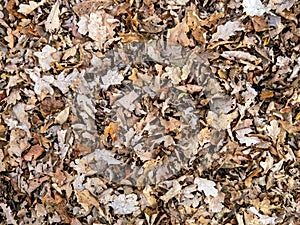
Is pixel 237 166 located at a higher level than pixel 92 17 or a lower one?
lower

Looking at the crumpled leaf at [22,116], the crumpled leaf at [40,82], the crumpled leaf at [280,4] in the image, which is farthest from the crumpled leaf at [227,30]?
the crumpled leaf at [22,116]

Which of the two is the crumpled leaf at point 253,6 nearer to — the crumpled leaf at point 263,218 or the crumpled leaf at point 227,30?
the crumpled leaf at point 227,30

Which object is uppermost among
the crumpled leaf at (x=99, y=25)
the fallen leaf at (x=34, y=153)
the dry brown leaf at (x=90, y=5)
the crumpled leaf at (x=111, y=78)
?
the dry brown leaf at (x=90, y=5)

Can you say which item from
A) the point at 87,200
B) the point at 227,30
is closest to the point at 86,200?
the point at 87,200

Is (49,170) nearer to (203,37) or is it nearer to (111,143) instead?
(111,143)

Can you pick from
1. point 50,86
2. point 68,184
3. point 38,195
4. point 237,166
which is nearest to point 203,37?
point 237,166

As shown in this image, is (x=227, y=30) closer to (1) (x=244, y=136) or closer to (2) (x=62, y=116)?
(1) (x=244, y=136)

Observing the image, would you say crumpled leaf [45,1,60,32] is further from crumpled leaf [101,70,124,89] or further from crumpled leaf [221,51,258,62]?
crumpled leaf [221,51,258,62]
